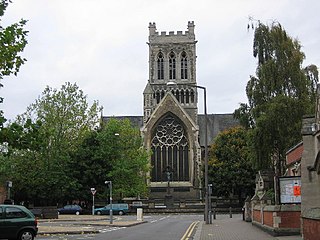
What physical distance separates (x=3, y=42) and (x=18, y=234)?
695 centimetres

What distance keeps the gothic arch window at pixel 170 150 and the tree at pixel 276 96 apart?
124 ft

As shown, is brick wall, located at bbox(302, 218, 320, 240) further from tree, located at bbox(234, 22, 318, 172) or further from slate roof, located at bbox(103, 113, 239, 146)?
slate roof, located at bbox(103, 113, 239, 146)

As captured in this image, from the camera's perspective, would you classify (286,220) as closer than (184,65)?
Yes

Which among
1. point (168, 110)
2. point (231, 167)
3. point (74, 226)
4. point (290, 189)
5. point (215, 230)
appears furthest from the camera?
point (168, 110)

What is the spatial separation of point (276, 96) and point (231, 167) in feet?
102

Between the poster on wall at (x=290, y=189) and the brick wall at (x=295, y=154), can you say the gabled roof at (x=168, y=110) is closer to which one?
the brick wall at (x=295, y=154)

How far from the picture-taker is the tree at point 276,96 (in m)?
33.6

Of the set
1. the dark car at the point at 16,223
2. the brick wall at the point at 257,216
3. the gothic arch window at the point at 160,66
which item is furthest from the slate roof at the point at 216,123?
the dark car at the point at 16,223

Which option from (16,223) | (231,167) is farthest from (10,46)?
(231,167)

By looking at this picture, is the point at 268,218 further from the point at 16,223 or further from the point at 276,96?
the point at 276,96

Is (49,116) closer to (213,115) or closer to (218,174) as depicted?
(218,174)

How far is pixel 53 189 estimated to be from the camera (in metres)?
51.0

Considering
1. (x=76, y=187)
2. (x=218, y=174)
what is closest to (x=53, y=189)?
(x=76, y=187)

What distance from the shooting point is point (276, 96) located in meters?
35.3
